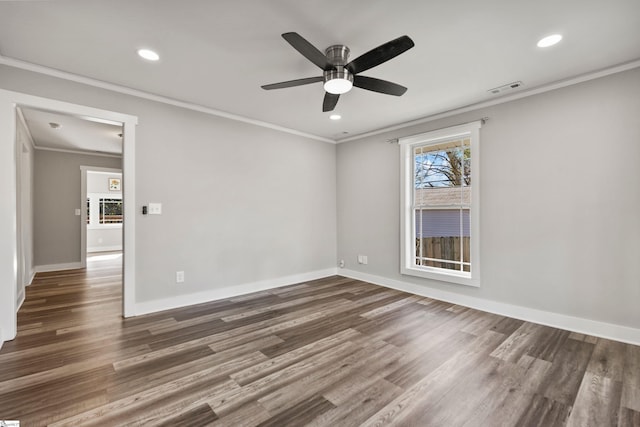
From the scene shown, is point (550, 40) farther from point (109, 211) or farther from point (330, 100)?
point (109, 211)

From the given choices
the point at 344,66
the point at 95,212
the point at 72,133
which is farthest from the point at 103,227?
the point at 344,66

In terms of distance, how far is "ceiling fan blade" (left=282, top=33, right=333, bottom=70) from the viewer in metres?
1.86

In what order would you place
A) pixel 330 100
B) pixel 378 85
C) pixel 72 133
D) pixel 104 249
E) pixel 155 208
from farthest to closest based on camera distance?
1. pixel 104 249
2. pixel 72 133
3. pixel 155 208
4. pixel 330 100
5. pixel 378 85

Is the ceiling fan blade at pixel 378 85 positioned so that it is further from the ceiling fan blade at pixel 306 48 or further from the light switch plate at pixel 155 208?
the light switch plate at pixel 155 208

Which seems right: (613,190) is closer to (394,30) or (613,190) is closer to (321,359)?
(394,30)

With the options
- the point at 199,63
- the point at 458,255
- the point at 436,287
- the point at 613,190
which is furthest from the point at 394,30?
the point at 436,287

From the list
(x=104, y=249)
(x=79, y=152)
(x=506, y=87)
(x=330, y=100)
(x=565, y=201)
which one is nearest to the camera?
(x=330, y=100)

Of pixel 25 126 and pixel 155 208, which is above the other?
pixel 25 126

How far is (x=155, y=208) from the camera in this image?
3.46 meters

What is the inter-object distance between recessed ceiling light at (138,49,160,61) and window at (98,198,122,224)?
→ 29.3 ft

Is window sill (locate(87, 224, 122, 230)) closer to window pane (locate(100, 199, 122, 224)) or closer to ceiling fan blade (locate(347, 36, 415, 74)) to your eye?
window pane (locate(100, 199, 122, 224))

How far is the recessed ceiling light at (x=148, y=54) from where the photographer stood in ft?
8.17

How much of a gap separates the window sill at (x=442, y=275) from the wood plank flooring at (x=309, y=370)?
0.37m

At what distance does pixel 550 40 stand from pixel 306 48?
6.51 feet
